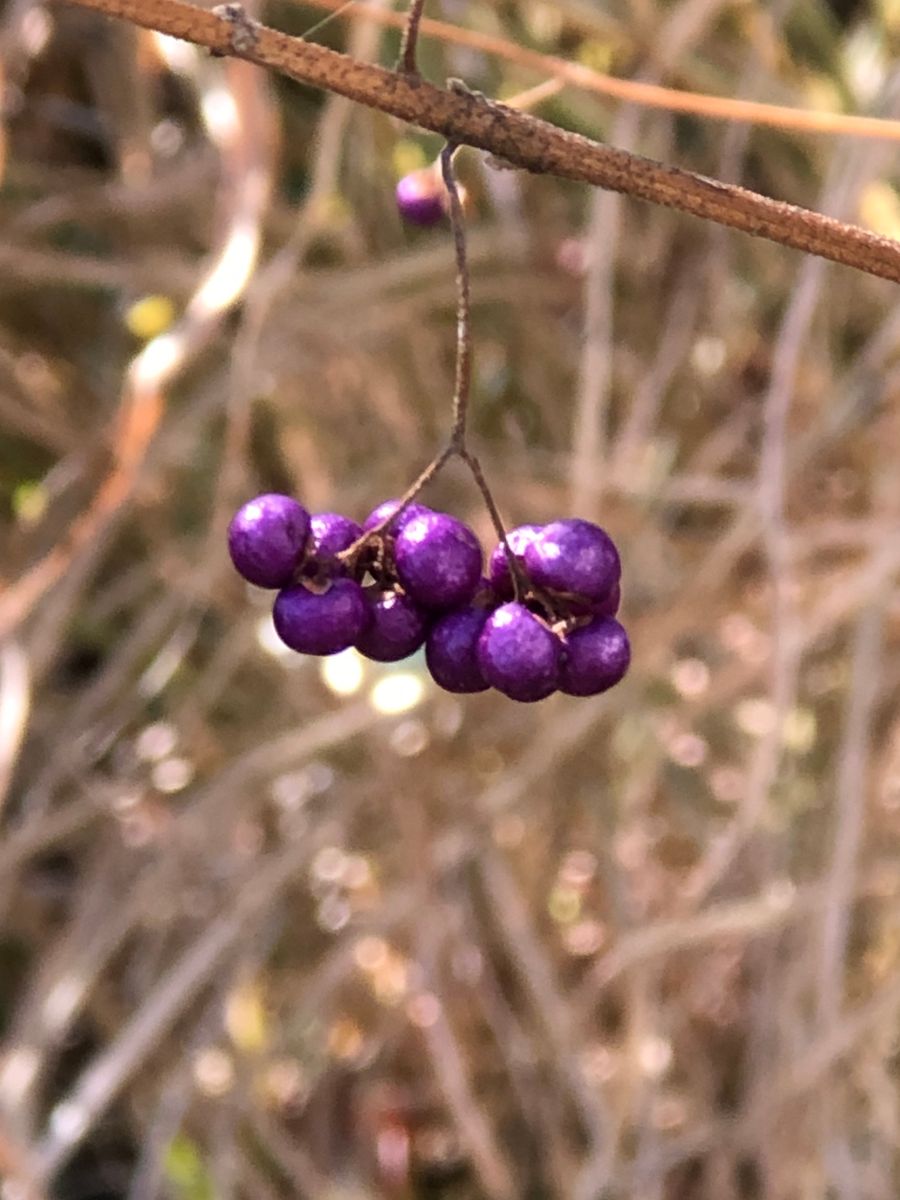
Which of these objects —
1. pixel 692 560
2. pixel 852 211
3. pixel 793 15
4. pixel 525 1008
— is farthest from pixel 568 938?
pixel 793 15

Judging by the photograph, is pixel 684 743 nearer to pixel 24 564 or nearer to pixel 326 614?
pixel 24 564

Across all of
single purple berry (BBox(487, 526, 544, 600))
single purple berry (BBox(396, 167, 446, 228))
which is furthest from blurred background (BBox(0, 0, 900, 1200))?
single purple berry (BBox(487, 526, 544, 600))

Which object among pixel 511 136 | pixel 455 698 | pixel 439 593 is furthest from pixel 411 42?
pixel 455 698

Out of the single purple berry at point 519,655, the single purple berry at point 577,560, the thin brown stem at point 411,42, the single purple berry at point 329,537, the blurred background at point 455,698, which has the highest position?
the thin brown stem at point 411,42

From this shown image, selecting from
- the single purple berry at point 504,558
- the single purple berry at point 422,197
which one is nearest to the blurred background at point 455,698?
the single purple berry at point 422,197

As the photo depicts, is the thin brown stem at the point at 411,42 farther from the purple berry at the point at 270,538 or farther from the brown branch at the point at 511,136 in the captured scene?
the purple berry at the point at 270,538

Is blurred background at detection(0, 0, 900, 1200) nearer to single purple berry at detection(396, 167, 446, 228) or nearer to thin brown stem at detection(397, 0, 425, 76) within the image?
single purple berry at detection(396, 167, 446, 228)

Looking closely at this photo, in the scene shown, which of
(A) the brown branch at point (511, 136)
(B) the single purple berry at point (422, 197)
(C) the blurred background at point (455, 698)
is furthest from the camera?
(C) the blurred background at point (455, 698)
